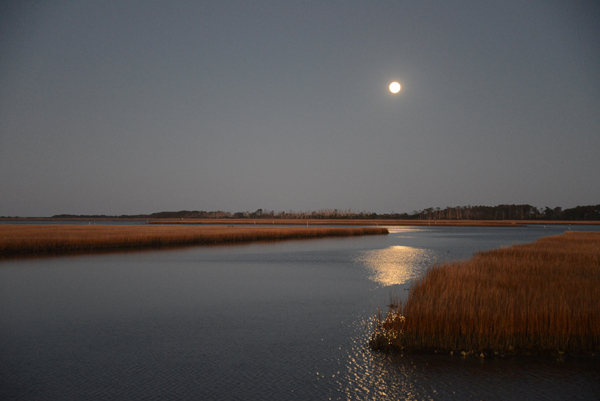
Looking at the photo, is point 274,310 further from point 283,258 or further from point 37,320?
point 283,258

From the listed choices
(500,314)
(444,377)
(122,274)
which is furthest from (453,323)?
(122,274)

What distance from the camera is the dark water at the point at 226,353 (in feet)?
22.5

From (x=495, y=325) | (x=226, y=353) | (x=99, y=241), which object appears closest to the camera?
(x=226, y=353)

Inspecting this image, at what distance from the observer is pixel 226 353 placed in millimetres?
8648

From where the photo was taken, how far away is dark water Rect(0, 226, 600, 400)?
6867mm

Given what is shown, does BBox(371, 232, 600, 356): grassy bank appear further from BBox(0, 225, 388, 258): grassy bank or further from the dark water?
BBox(0, 225, 388, 258): grassy bank

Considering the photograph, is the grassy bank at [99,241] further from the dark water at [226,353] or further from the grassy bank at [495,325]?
the grassy bank at [495,325]

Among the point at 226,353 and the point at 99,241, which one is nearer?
the point at 226,353

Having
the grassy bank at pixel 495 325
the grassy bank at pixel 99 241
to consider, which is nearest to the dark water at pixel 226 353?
the grassy bank at pixel 495 325

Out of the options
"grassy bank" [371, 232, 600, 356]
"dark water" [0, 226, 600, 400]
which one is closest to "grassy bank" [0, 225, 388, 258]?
"dark water" [0, 226, 600, 400]

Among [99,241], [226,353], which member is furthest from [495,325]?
[99,241]

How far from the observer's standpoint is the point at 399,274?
68.8 feet

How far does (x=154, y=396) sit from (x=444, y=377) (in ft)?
16.9

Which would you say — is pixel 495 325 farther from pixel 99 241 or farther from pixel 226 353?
pixel 99 241
